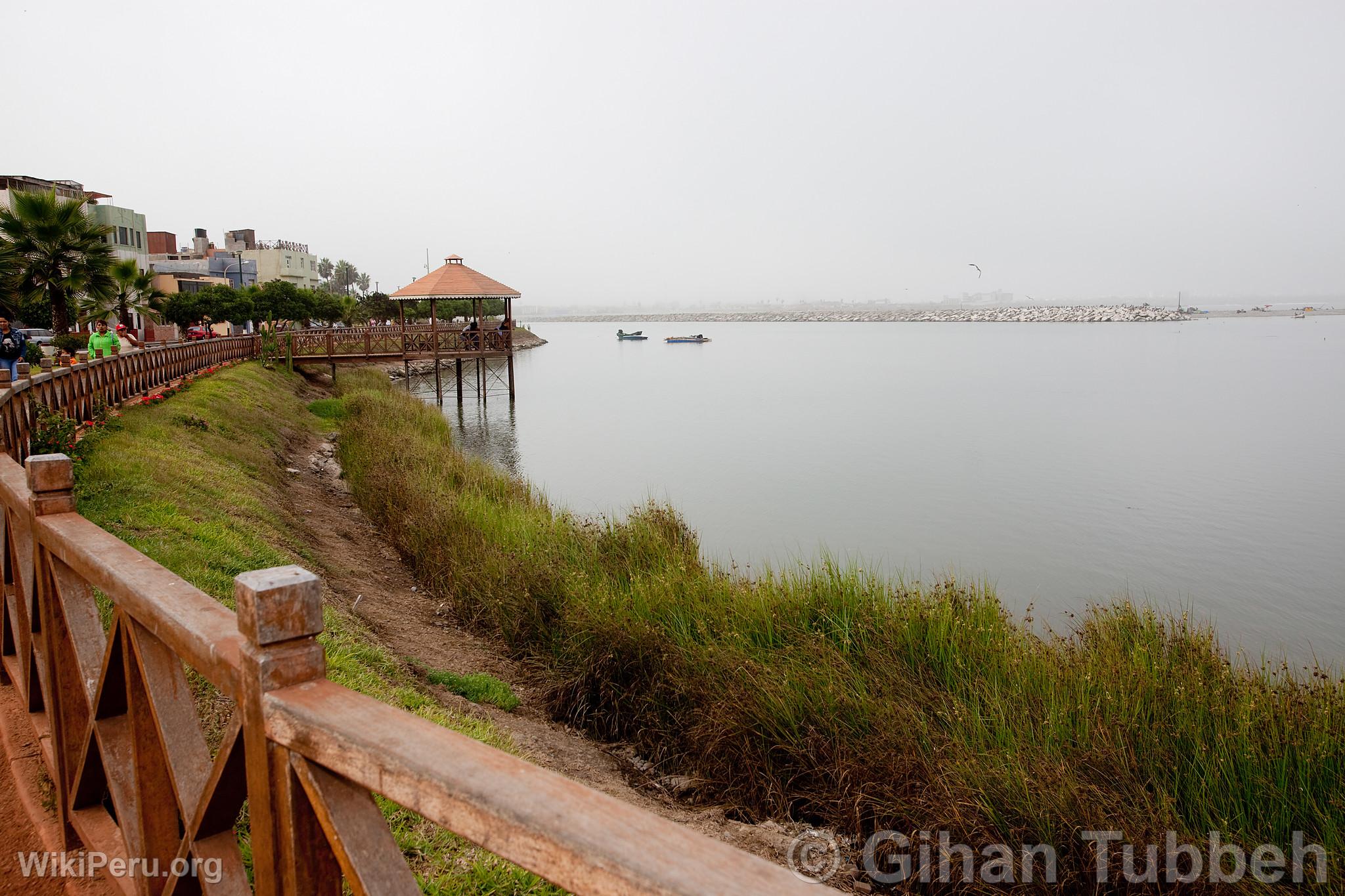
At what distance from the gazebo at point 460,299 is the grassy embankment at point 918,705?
2479 centimetres

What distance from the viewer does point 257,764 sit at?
153 cm

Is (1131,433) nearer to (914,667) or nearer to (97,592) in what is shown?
(914,667)

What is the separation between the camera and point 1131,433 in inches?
1128

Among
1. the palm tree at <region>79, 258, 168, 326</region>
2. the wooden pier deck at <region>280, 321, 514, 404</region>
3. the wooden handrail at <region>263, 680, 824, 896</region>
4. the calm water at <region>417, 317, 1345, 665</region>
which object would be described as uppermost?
the palm tree at <region>79, 258, 168, 326</region>

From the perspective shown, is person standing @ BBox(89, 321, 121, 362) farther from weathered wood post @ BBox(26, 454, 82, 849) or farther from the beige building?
the beige building

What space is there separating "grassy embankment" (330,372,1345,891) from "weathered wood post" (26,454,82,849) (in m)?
4.07

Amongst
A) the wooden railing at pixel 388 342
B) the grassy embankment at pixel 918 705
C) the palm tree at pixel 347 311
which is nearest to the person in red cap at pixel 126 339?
the wooden railing at pixel 388 342

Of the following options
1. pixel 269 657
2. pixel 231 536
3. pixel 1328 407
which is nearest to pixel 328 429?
pixel 231 536

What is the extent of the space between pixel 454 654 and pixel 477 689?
1130mm

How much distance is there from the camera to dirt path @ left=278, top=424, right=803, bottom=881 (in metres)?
5.65

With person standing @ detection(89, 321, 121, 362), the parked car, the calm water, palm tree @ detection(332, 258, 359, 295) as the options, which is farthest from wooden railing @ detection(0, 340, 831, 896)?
palm tree @ detection(332, 258, 359, 295)

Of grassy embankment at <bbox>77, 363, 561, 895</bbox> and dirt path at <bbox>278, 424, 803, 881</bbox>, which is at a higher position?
grassy embankment at <bbox>77, 363, 561, 895</bbox>

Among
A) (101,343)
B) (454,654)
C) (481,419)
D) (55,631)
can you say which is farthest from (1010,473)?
(55,631)

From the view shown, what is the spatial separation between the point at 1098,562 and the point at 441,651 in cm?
1135
